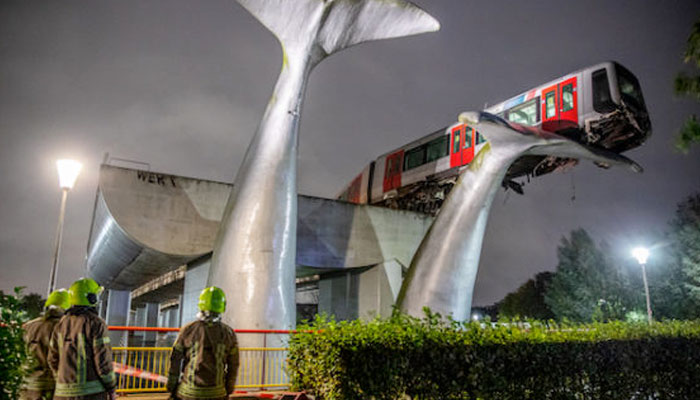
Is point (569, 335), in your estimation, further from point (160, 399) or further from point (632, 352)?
point (160, 399)

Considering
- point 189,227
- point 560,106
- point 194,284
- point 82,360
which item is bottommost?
point 82,360

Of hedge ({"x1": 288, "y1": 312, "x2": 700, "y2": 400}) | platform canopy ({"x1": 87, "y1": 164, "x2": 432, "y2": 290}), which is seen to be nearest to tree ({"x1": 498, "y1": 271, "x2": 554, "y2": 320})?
platform canopy ({"x1": 87, "y1": 164, "x2": 432, "y2": 290})

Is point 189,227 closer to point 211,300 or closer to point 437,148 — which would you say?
point 437,148

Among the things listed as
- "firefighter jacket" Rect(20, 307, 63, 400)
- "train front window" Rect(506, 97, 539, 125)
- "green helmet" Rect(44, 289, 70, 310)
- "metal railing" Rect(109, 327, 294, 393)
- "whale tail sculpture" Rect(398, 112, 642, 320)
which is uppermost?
"train front window" Rect(506, 97, 539, 125)

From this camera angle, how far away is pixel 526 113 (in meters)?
17.1

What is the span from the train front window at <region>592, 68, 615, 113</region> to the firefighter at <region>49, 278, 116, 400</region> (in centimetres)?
1515

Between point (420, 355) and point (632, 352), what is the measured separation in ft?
11.7

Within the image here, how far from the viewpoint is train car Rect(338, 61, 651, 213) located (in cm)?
1533

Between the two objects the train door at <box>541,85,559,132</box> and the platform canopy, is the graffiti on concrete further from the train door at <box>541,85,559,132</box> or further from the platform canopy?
the train door at <box>541,85,559,132</box>

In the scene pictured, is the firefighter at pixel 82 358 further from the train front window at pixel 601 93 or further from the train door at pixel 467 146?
the train door at pixel 467 146

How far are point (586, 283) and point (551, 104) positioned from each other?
28.9 meters

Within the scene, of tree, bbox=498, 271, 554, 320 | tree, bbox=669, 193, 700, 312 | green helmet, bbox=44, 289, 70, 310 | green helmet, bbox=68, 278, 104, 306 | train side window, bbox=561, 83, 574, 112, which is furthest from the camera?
tree, bbox=498, 271, 554, 320

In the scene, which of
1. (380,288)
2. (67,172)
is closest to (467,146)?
(380,288)

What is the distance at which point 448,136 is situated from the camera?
64.3 feet
